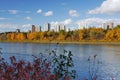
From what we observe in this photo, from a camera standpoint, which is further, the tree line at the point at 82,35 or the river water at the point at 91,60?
the tree line at the point at 82,35

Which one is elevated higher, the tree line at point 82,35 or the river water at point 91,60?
the tree line at point 82,35

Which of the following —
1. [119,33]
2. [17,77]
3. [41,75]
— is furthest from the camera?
[119,33]

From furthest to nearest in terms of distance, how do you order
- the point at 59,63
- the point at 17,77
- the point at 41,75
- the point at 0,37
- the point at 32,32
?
the point at 0,37 → the point at 32,32 → the point at 59,63 → the point at 41,75 → the point at 17,77

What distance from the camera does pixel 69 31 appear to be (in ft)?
498

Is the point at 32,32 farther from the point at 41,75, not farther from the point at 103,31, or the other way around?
the point at 41,75

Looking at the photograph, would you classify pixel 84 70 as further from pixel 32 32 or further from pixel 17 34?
pixel 17 34

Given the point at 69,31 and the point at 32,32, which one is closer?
the point at 69,31

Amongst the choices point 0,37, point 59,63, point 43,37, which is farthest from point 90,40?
point 59,63

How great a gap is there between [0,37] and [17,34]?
18868 mm

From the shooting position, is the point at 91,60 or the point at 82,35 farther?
the point at 82,35

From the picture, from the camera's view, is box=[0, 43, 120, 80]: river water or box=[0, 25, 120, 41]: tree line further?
box=[0, 25, 120, 41]: tree line

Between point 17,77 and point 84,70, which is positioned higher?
point 17,77

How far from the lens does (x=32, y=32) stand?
172 meters

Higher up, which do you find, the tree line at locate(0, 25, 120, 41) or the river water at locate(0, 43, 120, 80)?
the tree line at locate(0, 25, 120, 41)
